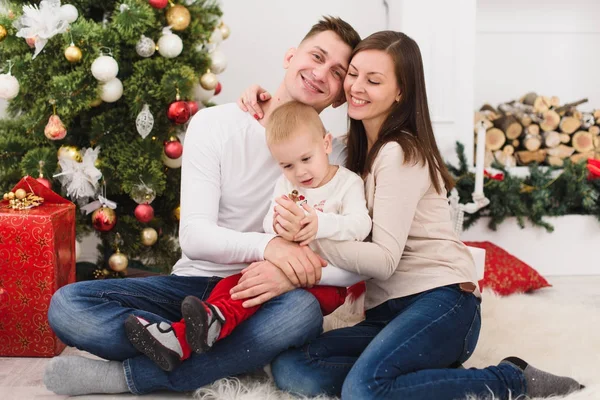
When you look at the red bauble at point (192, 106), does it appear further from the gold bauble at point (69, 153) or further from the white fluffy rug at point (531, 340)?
the white fluffy rug at point (531, 340)

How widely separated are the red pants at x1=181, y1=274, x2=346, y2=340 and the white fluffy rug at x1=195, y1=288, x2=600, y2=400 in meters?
0.17

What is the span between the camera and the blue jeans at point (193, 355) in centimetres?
159

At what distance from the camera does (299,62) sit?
1840mm

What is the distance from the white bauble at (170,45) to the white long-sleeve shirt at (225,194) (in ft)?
1.75

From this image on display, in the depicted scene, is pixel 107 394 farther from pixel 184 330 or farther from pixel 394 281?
pixel 394 281

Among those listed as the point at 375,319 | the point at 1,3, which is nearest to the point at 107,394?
the point at 375,319

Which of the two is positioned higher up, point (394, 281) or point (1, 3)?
point (1, 3)

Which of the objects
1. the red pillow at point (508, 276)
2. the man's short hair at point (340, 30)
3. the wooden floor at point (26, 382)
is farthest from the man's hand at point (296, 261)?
the red pillow at point (508, 276)

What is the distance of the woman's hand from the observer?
1.87 m

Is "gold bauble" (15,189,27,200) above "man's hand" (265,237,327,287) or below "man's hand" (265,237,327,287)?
above

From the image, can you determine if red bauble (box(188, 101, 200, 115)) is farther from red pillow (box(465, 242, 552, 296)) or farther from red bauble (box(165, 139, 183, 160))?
red pillow (box(465, 242, 552, 296))

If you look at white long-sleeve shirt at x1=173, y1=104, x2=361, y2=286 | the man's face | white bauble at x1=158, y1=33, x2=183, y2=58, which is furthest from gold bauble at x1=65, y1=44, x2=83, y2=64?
the man's face

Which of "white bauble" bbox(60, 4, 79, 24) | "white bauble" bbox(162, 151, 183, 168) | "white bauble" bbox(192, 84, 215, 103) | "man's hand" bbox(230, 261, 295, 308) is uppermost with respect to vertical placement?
"white bauble" bbox(60, 4, 79, 24)

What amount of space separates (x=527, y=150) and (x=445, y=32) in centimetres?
70
